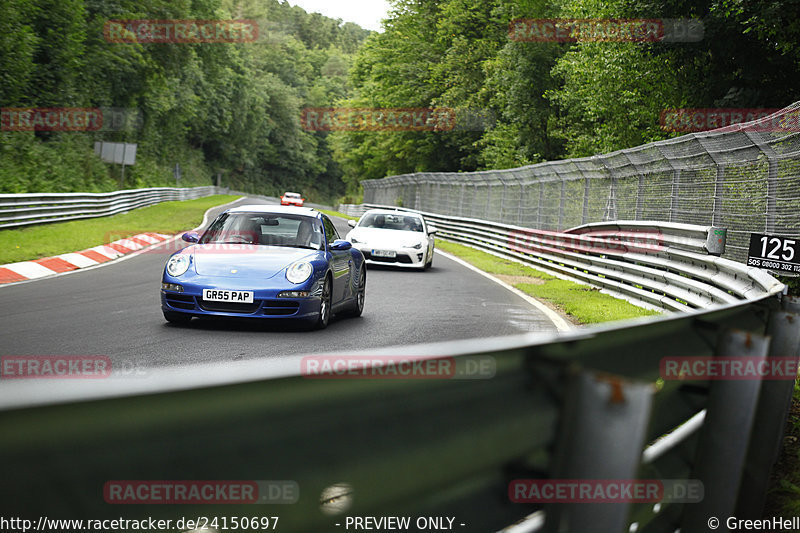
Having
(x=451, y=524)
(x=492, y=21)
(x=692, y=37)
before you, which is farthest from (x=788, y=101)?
(x=492, y=21)

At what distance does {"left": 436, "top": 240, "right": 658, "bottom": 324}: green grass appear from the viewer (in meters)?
11.2

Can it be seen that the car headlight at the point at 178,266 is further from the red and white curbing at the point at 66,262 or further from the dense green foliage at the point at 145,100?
the dense green foliage at the point at 145,100

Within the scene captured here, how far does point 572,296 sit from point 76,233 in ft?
42.3

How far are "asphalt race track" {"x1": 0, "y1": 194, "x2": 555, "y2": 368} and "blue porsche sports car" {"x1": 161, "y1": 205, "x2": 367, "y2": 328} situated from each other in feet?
0.87

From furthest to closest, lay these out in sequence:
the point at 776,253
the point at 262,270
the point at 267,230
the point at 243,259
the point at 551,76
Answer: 1. the point at 551,76
2. the point at 267,230
3. the point at 243,259
4. the point at 262,270
5. the point at 776,253

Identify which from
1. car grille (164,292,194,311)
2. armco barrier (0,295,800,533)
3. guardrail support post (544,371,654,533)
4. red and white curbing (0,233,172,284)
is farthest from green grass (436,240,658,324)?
guardrail support post (544,371,654,533)

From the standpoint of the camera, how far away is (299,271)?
9055 mm

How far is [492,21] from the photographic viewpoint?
50031mm

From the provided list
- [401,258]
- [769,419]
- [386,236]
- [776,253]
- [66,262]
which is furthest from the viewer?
[386,236]

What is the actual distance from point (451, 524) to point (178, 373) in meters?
0.84

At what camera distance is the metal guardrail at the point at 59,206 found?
20.0 m

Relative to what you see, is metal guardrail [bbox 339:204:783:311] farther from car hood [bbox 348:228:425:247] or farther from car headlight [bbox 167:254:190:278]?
car headlight [bbox 167:254:190:278]

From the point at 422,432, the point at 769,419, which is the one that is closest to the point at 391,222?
the point at 769,419

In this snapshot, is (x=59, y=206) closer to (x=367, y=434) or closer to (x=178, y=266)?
(x=178, y=266)
